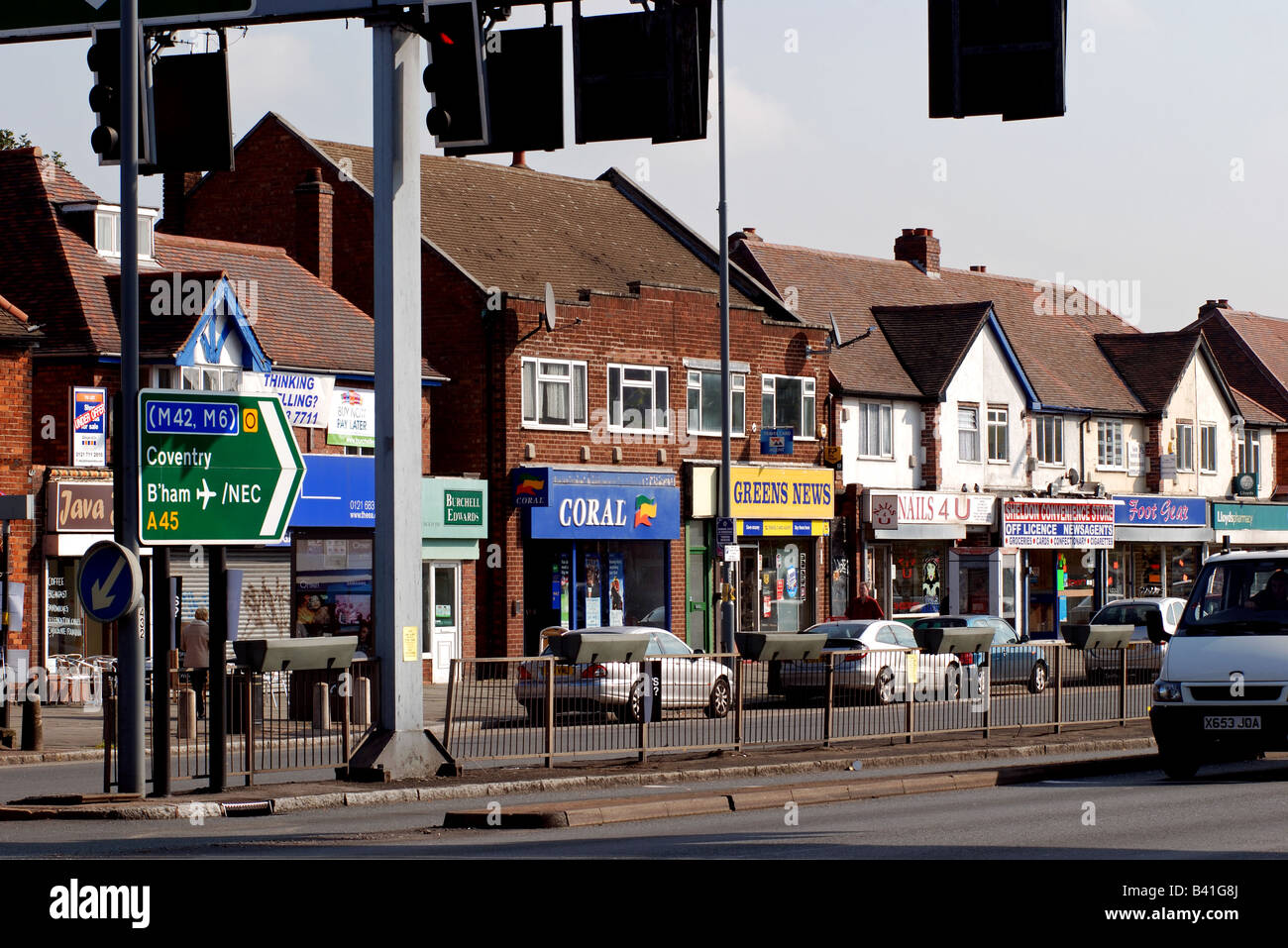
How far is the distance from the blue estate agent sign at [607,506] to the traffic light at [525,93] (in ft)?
82.4

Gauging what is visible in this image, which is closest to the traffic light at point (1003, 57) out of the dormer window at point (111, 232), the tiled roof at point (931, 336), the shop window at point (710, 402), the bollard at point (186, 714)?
the bollard at point (186, 714)

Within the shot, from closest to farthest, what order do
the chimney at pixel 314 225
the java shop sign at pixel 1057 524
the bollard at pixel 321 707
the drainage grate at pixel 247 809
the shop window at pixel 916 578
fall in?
the drainage grate at pixel 247 809 → the bollard at pixel 321 707 → the chimney at pixel 314 225 → the shop window at pixel 916 578 → the java shop sign at pixel 1057 524

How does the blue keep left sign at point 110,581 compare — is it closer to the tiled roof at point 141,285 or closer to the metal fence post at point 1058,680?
the metal fence post at point 1058,680

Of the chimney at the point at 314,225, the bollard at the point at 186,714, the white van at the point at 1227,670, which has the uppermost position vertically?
the chimney at the point at 314,225

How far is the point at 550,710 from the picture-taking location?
19.4 metres

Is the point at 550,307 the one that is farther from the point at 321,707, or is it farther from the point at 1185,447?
the point at 1185,447

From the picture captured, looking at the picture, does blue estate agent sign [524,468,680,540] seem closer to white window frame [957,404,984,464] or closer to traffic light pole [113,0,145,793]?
white window frame [957,404,984,464]

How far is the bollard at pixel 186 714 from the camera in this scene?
2055 centimetres

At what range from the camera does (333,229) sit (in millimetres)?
42875

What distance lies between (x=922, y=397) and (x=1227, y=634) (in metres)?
31.7

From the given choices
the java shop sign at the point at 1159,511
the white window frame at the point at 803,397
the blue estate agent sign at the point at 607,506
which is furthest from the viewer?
the java shop sign at the point at 1159,511

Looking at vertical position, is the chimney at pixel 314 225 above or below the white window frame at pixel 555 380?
above

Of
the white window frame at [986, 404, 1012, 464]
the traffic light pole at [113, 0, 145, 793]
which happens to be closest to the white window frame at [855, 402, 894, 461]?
the white window frame at [986, 404, 1012, 464]

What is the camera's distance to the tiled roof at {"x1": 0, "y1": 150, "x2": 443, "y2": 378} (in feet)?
109
